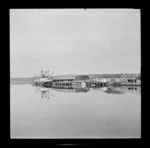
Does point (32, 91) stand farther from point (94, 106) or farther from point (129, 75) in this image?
point (129, 75)

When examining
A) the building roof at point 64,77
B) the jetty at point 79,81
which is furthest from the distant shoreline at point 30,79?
the building roof at point 64,77

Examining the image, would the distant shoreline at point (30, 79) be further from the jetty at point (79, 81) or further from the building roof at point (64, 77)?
the building roof at point (64, 77)

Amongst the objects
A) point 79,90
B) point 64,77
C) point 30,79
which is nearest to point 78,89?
point 79,90

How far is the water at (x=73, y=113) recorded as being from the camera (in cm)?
164

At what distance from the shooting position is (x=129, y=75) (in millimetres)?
1640

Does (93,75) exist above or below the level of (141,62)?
below

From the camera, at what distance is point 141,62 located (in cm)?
160

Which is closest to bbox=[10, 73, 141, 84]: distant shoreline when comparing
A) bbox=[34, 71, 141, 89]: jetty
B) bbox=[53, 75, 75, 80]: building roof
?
bbox=[34, 71, 141, 89]: jetty

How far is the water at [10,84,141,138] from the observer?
64.7 inches

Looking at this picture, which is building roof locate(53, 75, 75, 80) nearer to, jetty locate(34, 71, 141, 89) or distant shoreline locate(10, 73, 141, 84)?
jetty locate(34, 71, 141, 89)

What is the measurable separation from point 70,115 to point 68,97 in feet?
0.48
